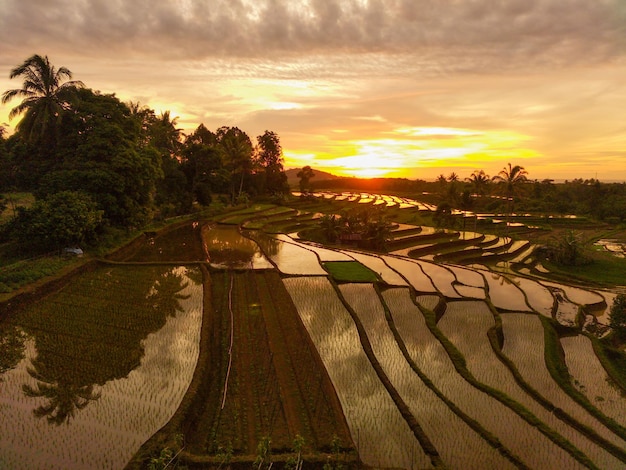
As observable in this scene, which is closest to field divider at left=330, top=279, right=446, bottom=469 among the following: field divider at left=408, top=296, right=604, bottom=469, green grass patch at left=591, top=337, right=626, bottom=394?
field divider at left=408, top=296, right=604, bottom=469

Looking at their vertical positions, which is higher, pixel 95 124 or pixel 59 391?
pixel 95 124

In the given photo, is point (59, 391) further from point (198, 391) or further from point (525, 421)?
point (525, 421)

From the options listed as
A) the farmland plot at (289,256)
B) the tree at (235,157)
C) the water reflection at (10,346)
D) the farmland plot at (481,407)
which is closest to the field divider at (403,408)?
the farmland plot at (481,407)

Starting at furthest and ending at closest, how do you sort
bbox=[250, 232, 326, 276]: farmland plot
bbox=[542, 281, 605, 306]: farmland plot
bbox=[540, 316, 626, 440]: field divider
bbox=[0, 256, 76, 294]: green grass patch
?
1. bbox=[250, 232, 326, 276]: farmland plot
2. bbox=[542, 281, 605, 306]: farmland plot
3. bbox=[0, 256, 76, 294]: green grass patch
4. bbox=[540, 316, 626, 440]: field divider

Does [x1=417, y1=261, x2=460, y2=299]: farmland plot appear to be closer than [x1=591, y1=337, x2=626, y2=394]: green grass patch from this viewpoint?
No

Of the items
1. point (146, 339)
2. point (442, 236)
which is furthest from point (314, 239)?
point (146, 339)

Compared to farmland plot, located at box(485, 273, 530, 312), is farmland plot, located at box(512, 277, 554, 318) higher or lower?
lower

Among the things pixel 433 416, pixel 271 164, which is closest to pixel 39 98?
pixel 433 416

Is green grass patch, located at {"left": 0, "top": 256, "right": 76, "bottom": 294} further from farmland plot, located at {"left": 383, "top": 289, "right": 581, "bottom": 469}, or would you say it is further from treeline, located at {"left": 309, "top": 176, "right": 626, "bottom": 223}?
treeline, located at {"left": 309, "top": 176, "right": 626, "bottom": 223}
